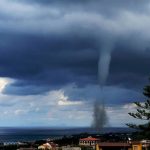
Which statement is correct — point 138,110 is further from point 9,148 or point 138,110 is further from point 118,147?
point 9,148

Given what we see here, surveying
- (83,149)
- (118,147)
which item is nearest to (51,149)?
Answer: (83,149)

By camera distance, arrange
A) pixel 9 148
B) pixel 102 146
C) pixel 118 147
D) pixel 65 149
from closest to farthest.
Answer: pixel 102 146 → pixel 118 147 → pixel 65 149 → pixel 9 148

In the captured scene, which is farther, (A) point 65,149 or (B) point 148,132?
(A) point 65,149

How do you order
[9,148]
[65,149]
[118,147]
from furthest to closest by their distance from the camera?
[9,148] → [65,149] → [118,147]

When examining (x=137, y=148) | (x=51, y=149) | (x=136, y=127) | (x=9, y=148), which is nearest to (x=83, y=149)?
(x=51, y=149)

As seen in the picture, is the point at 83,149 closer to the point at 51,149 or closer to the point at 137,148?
the point at 51,149

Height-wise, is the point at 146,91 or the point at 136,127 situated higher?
the point at 146,91

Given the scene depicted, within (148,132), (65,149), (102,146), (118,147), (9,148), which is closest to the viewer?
(148,132)

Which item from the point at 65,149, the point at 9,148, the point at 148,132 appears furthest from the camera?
the point at 9,148

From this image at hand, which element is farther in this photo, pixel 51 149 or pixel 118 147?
pixel 51 149
